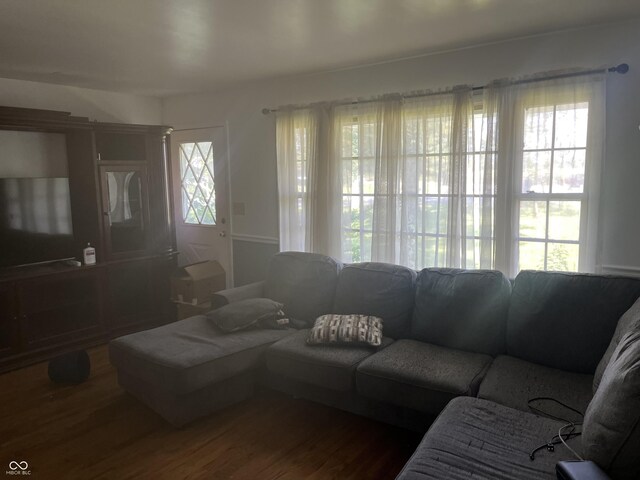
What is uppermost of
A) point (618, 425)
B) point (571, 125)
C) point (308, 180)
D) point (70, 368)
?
point (571, 125)

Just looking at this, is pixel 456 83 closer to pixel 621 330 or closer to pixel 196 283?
pixel 621 330

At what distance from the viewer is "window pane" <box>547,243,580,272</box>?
2.87 meters

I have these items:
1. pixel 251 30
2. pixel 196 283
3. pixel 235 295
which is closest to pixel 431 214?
pixel 235 295

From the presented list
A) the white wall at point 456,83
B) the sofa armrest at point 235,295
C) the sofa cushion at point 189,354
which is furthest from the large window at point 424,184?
the sofa cushion at point 189,354

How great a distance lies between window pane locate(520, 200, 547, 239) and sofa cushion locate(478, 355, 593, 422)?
35.1 inches

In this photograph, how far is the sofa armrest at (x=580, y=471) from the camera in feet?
4.49

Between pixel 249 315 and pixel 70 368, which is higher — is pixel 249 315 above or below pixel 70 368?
above

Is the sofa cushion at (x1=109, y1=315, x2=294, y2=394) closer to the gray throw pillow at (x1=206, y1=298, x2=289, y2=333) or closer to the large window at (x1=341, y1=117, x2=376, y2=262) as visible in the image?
the gray throw pillow at (x1=206, y1=298, x2=289, y2=333)

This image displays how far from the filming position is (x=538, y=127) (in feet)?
9.41

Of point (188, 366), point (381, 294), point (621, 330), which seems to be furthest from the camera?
point (381, 294)

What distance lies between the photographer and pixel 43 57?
3.24m

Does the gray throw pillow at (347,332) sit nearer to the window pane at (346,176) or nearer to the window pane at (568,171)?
the window pane at (346,176)

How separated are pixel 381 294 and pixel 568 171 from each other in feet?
4.52

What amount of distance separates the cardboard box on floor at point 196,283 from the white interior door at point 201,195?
192mm
